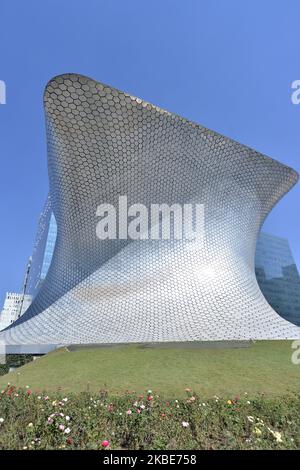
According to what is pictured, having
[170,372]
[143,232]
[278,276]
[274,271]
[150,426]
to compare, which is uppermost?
[143,232]

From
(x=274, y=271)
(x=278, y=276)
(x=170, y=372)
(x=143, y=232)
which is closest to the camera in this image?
(x=170, y=372)

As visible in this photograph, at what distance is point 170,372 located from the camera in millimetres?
9648

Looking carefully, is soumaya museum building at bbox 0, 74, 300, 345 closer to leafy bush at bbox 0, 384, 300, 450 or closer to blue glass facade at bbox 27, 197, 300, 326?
leafy bush at bbox 0, 384, 300, 450

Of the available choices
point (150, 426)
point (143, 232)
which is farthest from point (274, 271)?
point (150, 426)

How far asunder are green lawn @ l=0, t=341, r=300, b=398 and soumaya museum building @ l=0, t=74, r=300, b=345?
15.7ft

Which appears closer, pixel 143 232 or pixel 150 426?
pixel 150 426

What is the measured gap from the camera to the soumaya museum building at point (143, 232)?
19.2 meters

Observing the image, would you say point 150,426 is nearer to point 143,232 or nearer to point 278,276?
point 143,232

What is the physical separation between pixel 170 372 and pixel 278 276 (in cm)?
5240

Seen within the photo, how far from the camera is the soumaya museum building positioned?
19188mm

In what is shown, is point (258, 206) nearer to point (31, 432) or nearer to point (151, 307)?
point (151, 307)

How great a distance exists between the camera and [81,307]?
22.1 metres

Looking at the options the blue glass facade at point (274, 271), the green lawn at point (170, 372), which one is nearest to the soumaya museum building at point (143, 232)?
the green lawn at point (170, 372)

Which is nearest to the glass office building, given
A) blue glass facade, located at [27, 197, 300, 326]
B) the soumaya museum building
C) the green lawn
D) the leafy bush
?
blue glass facade, located at [27, 197, 300, 326]
